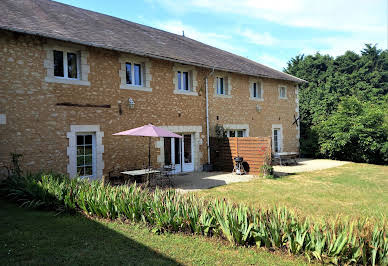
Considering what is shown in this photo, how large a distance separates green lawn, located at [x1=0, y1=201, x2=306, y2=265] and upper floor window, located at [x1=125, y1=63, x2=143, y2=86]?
21.2ft

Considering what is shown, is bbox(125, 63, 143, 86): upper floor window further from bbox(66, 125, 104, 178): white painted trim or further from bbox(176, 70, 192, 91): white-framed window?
bbox(66, 125, 104, 178): white painted trim

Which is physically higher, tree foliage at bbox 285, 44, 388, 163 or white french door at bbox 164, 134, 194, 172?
tree foliage at bbox 285, 44, 388, 163

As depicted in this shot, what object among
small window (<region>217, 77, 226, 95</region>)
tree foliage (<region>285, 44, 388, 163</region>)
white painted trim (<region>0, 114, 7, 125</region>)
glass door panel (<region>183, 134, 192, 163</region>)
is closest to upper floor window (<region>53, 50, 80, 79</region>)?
white painted trim (<region>0, 114, 7, 125</region>)

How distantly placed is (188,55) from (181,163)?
185 inches

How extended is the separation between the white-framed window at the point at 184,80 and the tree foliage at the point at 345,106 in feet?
29.5

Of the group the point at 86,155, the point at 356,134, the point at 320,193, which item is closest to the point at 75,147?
the point at 86,155

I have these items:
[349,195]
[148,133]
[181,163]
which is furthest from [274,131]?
[148,133]

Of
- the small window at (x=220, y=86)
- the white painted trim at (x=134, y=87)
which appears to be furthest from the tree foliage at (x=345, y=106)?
the white painted trim at (x=134, y=87)

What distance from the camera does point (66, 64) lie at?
9.30 m

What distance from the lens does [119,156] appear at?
10234 millimetres

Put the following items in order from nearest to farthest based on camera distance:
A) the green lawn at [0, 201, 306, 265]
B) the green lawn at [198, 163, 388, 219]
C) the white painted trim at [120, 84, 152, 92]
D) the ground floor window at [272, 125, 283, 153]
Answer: the green lawn at [0, 201, 306, 265] → the green lawn at [198, 163, 388, 219] → the white painted trim at [120, 84, 152, 92] → the ground floor window at [272, 125, 283, 153]

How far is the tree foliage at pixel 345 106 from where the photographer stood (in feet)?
51.5

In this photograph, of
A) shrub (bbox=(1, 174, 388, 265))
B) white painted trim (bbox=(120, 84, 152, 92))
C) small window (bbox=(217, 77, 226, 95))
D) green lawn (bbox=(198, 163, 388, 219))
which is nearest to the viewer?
shrub (bbox=(1, 174, 388, 265))

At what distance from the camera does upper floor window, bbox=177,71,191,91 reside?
1260 cm
